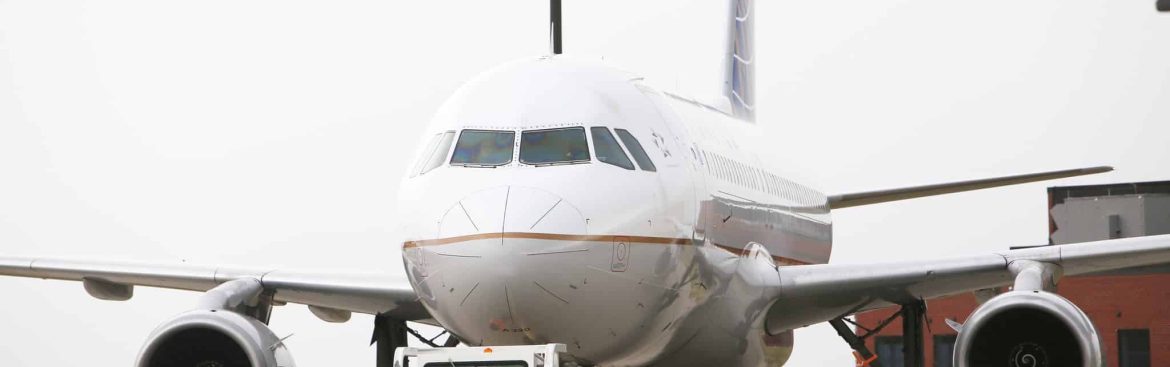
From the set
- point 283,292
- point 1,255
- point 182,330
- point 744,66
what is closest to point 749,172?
point 283,292

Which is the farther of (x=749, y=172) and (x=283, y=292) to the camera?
(x=749, y=172)

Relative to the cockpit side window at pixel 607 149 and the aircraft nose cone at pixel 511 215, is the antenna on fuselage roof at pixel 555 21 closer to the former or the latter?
the cockpit side window at pixel 607 149

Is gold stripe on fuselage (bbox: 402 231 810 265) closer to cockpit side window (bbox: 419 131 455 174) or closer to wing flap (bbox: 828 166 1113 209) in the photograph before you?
cockpit side window (bbox: 419 131 455 174)

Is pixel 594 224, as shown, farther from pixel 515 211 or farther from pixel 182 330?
pixel 182 330

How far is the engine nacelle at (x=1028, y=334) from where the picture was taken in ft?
55.0

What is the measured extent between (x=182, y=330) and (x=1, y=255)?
3454mm

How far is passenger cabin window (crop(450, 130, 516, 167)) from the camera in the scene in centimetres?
1545

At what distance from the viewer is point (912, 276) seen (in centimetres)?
1880

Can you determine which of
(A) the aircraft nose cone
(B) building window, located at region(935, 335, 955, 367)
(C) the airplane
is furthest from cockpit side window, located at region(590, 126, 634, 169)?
(B) building window, located at region(935, 335, 955, 367)

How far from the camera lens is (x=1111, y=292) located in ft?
137

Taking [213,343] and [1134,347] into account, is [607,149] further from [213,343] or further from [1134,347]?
[1134,347]

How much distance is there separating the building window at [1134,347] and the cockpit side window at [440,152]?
28.5 meters

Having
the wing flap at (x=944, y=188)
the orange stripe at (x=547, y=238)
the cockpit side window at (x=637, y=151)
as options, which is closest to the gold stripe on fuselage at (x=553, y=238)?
the orange stripe at (x=547, y=238)

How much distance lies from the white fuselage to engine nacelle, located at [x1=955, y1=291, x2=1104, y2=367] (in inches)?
85.1
